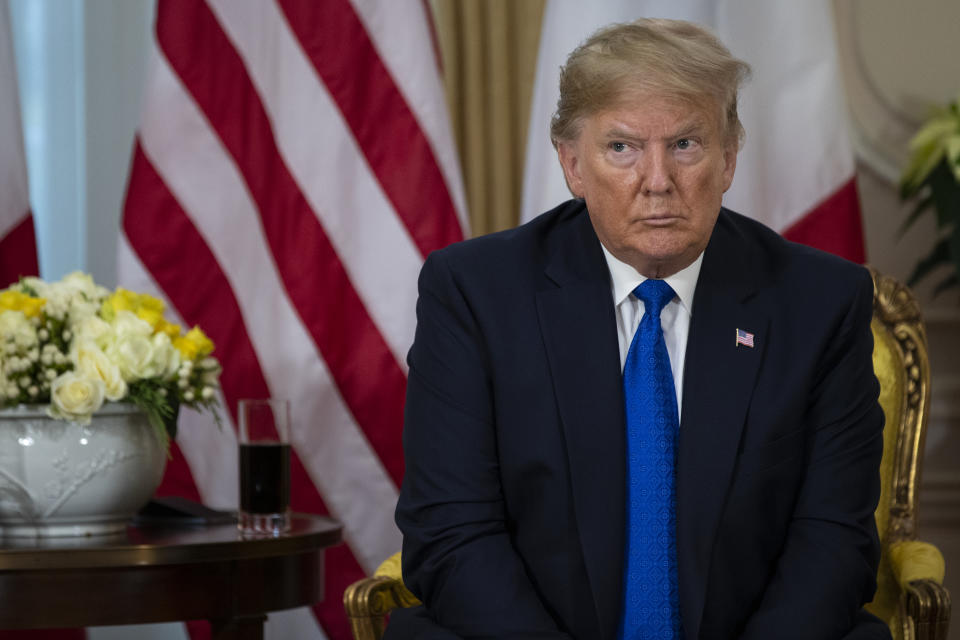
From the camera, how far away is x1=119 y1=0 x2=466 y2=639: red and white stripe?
2797mm

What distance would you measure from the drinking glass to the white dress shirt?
31.4 inches

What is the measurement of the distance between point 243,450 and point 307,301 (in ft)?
2.39

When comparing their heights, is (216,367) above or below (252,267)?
below

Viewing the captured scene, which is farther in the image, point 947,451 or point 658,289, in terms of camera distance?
point 947,451

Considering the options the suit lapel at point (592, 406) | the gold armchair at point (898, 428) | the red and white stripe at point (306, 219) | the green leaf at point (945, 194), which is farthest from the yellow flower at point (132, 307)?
the green leaf at point (945, 194)

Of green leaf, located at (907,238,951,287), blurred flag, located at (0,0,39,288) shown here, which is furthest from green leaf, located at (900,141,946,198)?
blurred flag, located at (0,0,39,288)

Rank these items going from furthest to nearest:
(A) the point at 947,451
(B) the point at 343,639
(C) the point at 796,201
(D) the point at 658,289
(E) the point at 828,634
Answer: (A) the point at 947,451 → (B) the point at 343,639 → (C) the point at 796,201 → (D) the point at 658,289 → (E) the point at 828,634

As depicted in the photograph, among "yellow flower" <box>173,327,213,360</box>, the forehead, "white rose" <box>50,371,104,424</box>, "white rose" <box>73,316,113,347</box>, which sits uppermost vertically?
the forehead

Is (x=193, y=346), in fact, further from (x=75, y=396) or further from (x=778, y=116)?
(x=778, y=116)

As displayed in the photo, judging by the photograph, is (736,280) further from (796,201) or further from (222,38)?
(222,38)

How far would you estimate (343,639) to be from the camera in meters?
2.84

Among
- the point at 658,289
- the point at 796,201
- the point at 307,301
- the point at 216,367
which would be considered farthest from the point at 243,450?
the point at 796,201

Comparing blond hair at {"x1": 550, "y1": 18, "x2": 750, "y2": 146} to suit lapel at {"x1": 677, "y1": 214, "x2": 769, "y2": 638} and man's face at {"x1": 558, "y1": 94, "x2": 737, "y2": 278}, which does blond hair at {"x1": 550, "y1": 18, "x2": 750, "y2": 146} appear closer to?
man's face at {"x1": 558, "y1": 94, "x2": 737, "y2": 278}

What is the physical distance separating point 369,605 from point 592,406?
540mm
